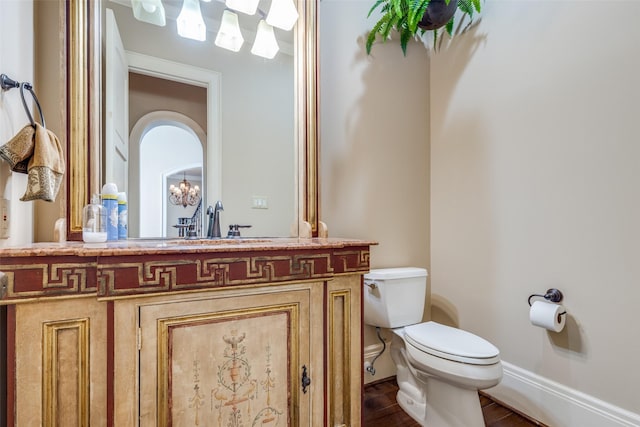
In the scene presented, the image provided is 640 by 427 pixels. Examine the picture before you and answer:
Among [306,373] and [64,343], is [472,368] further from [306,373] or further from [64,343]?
[64,343]

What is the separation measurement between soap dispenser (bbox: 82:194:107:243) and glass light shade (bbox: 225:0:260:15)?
3.58 ft

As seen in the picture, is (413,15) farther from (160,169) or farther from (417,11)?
(160,169)

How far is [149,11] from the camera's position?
4.49 ft

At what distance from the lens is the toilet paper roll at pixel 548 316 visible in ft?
4.46

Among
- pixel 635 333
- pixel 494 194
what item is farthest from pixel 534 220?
pixel 635 333

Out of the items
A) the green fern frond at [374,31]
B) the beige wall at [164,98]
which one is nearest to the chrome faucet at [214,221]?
the beige wall at [164,98]

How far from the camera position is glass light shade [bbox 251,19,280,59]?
1594mm

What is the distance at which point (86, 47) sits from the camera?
1.19 meters

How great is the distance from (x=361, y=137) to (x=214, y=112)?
0.82m

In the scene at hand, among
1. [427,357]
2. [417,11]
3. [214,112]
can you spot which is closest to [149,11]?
[214,112]

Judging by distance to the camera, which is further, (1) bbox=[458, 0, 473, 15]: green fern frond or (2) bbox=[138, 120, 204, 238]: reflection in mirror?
(1) bbox=[458, 0, 473, 15]: green fern frond

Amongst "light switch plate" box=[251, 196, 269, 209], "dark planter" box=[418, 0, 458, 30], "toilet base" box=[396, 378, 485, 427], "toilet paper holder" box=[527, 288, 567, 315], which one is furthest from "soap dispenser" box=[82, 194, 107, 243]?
"toilet paper holder" box=[527, 288, 567, 315]

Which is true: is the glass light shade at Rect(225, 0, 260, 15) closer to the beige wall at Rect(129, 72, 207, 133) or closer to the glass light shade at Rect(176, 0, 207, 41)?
the glass light shade at Rect(176, 0, 207, 41)

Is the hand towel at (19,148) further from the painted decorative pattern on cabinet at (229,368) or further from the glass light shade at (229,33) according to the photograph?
the glass light shade at (229,33)
